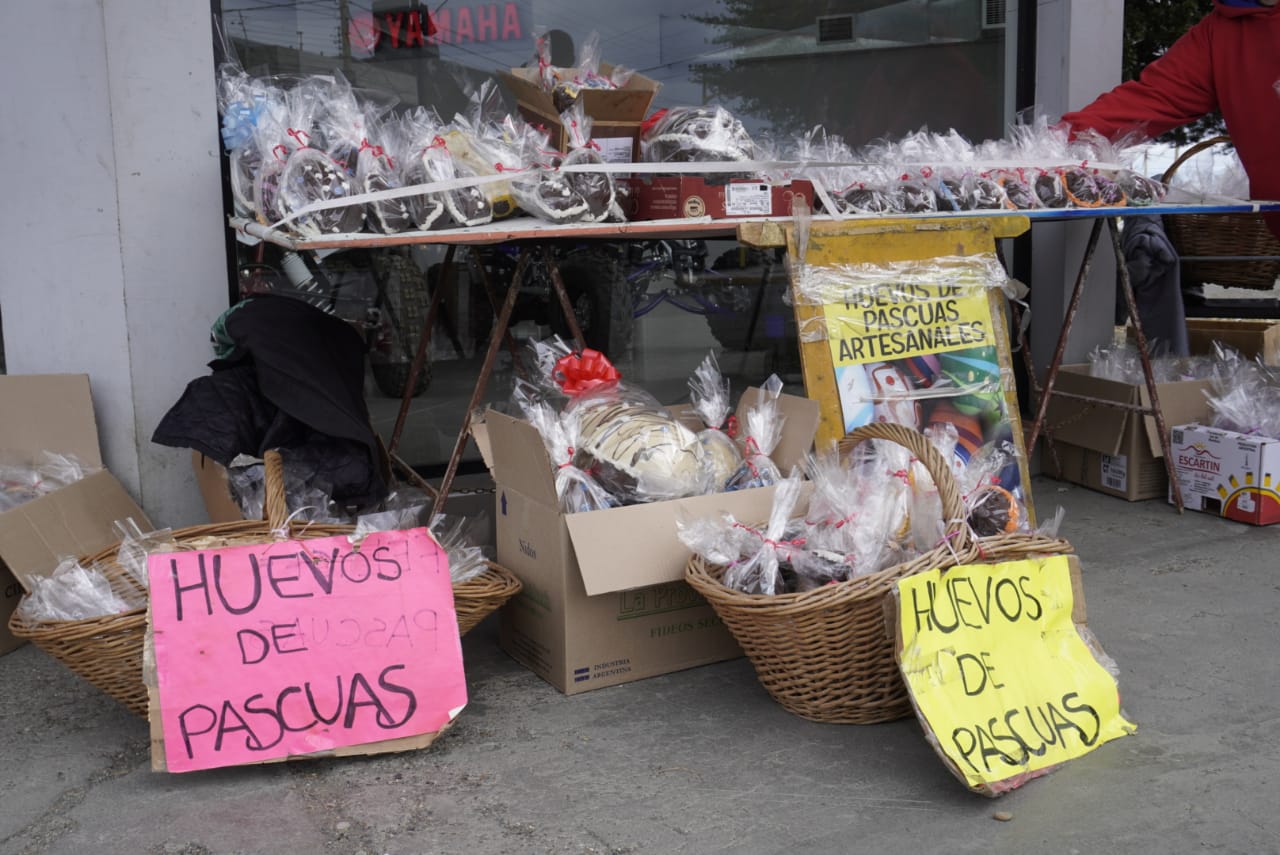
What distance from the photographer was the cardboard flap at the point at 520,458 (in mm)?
2893

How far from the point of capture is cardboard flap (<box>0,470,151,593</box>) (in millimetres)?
A: 3119

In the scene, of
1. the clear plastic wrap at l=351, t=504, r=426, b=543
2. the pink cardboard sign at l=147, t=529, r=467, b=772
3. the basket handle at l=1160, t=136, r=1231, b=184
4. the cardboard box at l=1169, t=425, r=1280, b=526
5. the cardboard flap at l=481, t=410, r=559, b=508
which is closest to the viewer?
the pink cardboard sign at l=147, t=529, r=467, b=772

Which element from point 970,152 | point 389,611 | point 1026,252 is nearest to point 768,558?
point 389,611

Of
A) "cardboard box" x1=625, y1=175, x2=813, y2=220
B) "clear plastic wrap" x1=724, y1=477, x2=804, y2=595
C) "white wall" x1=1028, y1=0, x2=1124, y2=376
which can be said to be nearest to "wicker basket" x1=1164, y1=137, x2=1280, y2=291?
"white wall" x1=1028, y1=0, x2=1124, y2=376

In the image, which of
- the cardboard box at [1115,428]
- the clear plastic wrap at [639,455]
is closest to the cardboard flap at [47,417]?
the clear plastic wrap at [639,455]

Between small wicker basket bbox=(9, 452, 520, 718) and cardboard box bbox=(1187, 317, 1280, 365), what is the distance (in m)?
4.18

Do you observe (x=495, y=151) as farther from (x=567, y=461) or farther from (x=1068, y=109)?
(x=1068, y=109)

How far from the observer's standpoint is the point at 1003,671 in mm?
2516

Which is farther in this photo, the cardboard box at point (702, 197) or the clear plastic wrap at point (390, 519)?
the cardboard box at point (702, 197)

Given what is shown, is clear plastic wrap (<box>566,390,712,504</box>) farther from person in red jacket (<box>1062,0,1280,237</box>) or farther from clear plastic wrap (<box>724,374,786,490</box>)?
person in red jacket (<box>1062,0,1280,237</box>)

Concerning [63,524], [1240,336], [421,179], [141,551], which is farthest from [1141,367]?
[63,524]

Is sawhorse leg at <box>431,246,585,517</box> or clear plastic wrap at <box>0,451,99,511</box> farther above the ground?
sawhorse leg at <box>431,246,585,517</box>

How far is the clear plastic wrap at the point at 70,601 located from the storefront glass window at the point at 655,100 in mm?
1546

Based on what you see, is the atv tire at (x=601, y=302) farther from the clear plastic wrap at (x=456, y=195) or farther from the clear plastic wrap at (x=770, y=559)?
the clear plastic wrap at (x=770, y=559)
